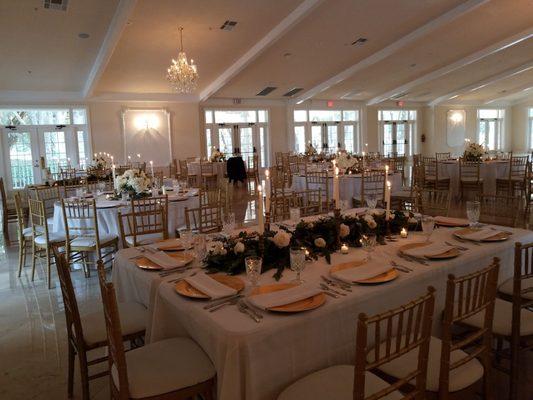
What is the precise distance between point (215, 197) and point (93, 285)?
1.59 metres

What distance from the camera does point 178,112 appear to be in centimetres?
1403

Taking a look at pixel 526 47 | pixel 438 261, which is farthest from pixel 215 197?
pixel 526 47

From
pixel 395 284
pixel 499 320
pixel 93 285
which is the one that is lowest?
pixel 93 285

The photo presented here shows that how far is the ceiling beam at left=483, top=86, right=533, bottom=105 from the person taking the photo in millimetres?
19742

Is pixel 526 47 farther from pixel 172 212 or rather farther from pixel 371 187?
pixel 172 212

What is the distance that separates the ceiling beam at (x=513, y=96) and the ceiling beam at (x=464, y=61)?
6.93m

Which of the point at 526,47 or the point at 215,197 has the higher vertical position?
the point at 526,47

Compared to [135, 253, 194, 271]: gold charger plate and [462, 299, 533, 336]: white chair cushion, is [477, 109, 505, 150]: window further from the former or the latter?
[135, 253, 194, 271]: gold charger plate

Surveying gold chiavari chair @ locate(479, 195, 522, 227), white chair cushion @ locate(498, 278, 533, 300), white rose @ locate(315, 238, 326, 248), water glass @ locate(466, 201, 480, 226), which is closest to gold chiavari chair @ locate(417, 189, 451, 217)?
gold chiavari chair @ locate(479, 195, 522, 227)

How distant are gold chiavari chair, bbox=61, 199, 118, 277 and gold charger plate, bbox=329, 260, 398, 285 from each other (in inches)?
121

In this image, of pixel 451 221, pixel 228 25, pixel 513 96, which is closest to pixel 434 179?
pixel 228 25

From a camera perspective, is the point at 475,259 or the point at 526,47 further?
the point at 526,47

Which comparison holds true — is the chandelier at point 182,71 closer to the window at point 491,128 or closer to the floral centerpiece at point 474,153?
the floral centerpiece at point 474,153

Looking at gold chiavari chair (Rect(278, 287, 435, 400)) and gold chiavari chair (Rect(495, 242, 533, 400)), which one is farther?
gold chiavari chair (Rect(495, 242, 533, 400))
